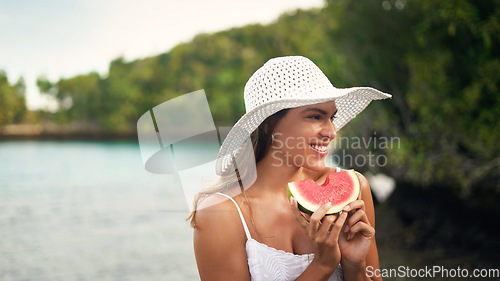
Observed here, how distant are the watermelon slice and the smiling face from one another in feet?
0.40

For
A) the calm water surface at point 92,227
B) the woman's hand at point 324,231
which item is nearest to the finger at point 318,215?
the woman's hand at point 324,231

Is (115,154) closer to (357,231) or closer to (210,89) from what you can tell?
(210,89)

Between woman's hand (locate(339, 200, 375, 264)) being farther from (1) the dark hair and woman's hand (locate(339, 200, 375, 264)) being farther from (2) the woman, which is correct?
(1) the dark hair

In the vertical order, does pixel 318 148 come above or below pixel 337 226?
above

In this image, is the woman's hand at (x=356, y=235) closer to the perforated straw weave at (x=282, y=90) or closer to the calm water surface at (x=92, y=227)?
the perforated straw weave at (x=282, y=90)

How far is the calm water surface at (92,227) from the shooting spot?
17.9 metres

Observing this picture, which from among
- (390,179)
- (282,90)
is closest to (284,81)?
(282,90)

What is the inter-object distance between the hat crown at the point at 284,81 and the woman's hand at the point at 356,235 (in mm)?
519

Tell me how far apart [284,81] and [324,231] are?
0.67 metres

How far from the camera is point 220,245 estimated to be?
2.05 meters

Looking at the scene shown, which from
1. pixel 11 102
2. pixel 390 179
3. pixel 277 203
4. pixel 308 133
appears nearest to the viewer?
pixel 308 133

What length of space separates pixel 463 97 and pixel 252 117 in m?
8.21

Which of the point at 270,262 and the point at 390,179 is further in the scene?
the point at 390,179

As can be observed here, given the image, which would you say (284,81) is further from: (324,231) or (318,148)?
(324,231)
